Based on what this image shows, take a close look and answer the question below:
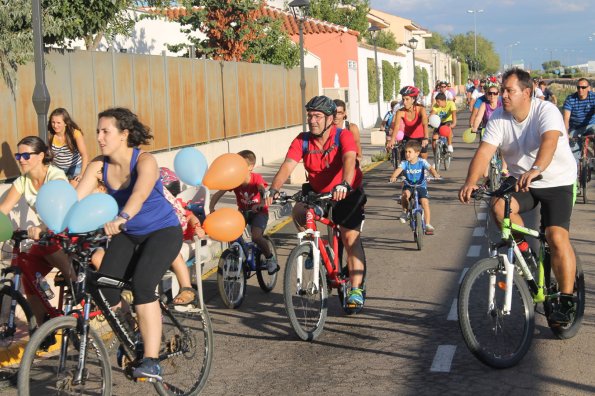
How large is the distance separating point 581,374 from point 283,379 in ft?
6.21

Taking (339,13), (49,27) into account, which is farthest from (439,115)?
(339,13)

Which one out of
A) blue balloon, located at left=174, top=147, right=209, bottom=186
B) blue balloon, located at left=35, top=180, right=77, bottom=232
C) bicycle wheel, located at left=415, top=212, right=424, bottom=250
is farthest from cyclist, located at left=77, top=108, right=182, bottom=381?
bicycle wheel, located at left=415, top=212, right=424, bottom=250

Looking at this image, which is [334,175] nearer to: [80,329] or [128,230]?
[128,230]

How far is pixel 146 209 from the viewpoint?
5871mm

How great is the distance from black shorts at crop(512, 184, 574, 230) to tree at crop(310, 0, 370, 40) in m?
49.5

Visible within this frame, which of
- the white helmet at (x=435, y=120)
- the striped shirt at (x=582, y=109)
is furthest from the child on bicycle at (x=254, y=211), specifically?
the white helmet at (x=435, y=120)

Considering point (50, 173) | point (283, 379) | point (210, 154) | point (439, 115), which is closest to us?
point (283, 379)

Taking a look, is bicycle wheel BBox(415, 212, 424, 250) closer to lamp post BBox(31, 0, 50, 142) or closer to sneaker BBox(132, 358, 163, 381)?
lamp post BBox(31, 0, 50, 142)

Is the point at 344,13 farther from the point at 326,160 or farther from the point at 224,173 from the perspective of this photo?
the point at 224,173

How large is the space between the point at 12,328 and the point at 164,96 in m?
13.9

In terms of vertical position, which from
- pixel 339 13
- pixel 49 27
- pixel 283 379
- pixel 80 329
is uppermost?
pixel 339 13

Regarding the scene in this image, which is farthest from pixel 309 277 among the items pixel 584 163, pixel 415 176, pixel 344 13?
pixel 344 13

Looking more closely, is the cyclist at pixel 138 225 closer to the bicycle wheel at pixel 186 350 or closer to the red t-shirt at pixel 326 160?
the bicycle wheel at pixel 186 350

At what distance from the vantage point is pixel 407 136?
15.4 meters
